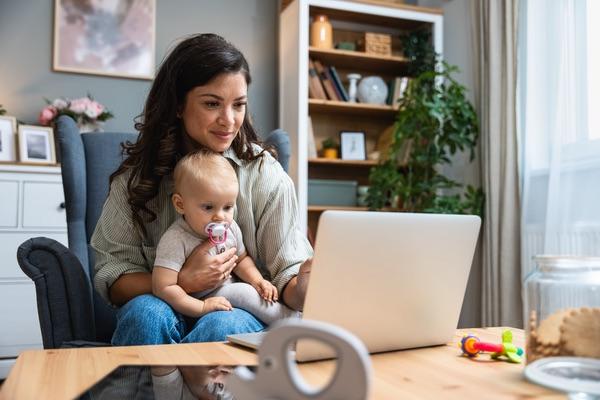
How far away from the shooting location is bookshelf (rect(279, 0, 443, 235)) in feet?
10.4

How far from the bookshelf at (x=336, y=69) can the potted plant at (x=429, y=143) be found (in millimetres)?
289

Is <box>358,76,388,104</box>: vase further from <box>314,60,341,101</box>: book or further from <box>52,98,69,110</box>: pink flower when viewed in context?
<box>52,98,69,110</box>: pink flower

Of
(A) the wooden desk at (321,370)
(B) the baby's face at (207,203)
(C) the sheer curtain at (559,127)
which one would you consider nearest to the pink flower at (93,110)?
(B) the baby's face at (207,203)

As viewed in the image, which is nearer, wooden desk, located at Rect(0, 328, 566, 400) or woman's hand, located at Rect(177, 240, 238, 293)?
wooden desk, located at Rect(0, 328, 566, 400)

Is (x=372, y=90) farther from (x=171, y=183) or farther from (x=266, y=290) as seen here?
(x=266, y=290)

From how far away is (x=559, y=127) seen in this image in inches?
98.5

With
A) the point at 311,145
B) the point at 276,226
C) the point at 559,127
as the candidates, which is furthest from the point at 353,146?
the point at 276,226

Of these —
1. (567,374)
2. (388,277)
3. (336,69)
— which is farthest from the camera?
(336,69)

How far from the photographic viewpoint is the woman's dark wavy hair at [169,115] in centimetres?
144

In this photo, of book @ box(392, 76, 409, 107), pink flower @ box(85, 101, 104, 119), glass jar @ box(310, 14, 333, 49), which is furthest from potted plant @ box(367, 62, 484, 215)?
pink flower @ box(85, 101, 104, 119)

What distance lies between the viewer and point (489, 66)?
9.64ft

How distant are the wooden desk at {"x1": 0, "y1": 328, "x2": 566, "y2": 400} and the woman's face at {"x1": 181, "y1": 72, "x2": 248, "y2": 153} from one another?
1.97 feet

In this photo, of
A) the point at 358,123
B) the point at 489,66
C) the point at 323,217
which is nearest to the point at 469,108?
the point at 489,66

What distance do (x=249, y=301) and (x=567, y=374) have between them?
0.76 m
